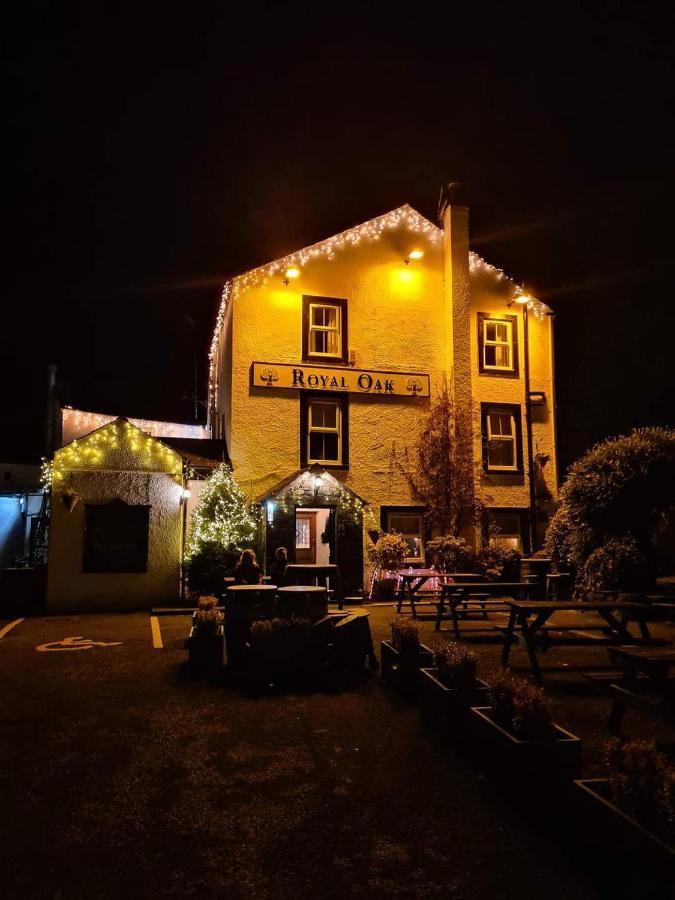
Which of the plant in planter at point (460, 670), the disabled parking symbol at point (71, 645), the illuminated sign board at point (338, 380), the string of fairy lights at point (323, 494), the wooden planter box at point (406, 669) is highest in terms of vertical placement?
the illuminated sign board at point (338, 380)

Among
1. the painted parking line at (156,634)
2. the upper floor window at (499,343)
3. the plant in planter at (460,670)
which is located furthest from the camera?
the upper floor window at (499,343)

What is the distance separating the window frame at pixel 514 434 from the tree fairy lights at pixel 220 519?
723 centimetres

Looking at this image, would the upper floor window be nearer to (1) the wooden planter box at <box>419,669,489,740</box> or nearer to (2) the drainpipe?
(2) the drainpipe

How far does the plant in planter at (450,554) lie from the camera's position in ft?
53.6

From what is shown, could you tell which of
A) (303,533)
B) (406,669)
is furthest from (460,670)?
(303,533)

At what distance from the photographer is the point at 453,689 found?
17.6 feet

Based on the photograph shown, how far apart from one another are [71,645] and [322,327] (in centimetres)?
1105

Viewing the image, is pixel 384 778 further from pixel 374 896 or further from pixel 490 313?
pixel 490 313

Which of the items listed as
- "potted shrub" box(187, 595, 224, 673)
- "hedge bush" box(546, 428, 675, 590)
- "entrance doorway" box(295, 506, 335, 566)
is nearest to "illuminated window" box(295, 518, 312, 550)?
"entrance doorway" box(295, 506, 335, 566)

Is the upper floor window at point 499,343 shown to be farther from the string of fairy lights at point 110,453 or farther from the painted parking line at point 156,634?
the painted parking line at point 156,634

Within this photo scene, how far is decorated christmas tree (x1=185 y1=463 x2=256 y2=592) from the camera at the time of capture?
14.9m

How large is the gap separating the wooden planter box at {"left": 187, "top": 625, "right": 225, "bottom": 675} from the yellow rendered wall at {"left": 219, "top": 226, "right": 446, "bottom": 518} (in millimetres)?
9393

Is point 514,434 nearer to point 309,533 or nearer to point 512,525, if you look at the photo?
point 512,525

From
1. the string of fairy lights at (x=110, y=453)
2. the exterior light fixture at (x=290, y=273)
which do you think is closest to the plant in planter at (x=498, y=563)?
the string of fairy lights at (x=110, y=453)
